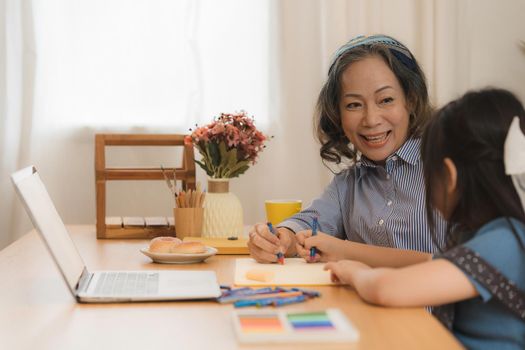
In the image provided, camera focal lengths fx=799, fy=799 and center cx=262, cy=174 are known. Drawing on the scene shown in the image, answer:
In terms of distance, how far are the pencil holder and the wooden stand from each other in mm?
158

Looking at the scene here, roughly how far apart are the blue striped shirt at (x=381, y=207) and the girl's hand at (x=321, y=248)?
0.23m

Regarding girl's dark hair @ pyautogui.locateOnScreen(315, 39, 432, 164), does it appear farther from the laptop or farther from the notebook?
the notebook

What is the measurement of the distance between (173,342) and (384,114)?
3.67 ft

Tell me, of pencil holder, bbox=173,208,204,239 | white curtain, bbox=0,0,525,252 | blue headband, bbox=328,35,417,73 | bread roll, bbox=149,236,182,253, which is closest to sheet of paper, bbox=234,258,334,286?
bread roll, bbox=149,236,182,253

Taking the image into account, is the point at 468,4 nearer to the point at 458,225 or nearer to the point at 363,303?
the point at 458,225

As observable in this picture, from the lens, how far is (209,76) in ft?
9.80

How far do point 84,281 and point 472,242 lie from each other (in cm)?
65

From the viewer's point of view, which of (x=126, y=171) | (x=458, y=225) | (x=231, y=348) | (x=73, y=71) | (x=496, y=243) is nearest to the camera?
(x=231, y=348)

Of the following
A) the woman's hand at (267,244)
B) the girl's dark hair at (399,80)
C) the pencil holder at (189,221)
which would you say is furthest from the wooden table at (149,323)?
the girl's dark hair at (399,80)

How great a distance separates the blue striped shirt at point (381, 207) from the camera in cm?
182

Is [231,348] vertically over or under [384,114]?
under

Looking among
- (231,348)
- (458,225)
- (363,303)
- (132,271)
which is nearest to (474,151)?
(458,225)

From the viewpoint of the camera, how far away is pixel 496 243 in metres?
1.10

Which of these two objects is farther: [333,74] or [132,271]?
[333,74]
